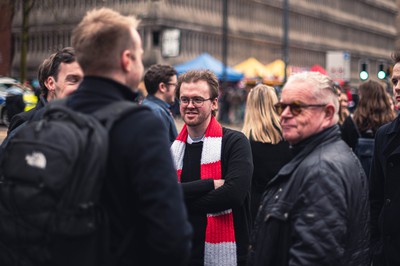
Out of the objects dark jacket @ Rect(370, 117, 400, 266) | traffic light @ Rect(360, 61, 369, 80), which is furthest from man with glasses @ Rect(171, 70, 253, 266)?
traffic light @ Rect(360, 61, 369, 80)

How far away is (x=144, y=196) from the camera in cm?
309

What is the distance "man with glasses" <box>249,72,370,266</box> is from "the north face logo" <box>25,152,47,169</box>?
1233mm

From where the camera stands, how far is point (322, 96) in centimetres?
396

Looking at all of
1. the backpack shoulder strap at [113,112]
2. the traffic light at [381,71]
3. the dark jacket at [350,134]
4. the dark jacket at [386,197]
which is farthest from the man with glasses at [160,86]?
the traffic light at [381,71]

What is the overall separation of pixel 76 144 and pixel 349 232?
146 cm

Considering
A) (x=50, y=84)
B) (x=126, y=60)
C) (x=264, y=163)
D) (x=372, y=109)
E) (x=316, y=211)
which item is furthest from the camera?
(x=372, y=109)

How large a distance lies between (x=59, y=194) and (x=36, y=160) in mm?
164

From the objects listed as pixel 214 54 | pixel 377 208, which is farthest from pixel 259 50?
pixel 377 208

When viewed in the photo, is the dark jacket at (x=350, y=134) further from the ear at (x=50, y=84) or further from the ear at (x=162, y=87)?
the ear at (x=50, y=84)

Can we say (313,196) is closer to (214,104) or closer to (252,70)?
(214,104)

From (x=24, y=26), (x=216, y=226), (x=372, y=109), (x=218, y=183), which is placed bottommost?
(x=216, y=226)

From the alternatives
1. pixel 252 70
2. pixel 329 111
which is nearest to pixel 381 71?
pixel 329 111

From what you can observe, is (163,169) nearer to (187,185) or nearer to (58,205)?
(58,205)

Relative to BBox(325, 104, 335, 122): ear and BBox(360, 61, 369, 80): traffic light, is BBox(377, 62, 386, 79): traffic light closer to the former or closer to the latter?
BBox(360, 61, 369, 80): traffic light
